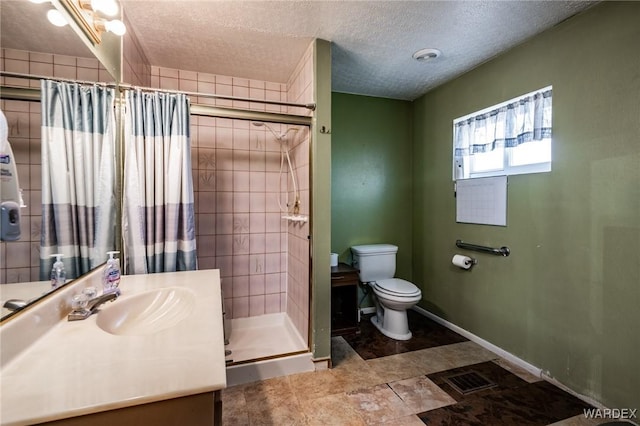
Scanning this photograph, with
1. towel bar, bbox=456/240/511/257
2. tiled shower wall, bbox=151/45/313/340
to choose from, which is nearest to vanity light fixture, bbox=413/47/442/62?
tiled shower wall, bbox=151/45/313/340

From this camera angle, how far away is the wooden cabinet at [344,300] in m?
2.45

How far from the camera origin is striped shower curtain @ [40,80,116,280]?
968 mm

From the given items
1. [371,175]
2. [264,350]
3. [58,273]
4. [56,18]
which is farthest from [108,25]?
[371,175]

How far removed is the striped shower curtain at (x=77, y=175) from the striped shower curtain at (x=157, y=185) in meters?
0.12

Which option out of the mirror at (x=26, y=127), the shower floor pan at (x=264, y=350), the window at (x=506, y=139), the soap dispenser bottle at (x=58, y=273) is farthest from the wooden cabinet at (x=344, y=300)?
the mirror at (x=26, y=127)

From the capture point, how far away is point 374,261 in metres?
2.78

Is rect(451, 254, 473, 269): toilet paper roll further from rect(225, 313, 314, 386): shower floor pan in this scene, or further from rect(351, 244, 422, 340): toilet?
Answer: rect(225, 313, 314, 386): shower floor pan

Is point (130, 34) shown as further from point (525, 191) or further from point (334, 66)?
point (525, 191)

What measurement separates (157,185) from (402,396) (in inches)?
78.1

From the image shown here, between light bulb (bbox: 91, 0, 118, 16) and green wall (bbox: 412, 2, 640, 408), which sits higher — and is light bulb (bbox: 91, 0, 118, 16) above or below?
above

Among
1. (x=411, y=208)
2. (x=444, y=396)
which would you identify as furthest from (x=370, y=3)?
(x=444, y=396)

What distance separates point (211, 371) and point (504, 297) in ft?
7.52

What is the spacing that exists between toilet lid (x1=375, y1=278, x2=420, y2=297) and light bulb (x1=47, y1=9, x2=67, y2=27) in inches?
99.8

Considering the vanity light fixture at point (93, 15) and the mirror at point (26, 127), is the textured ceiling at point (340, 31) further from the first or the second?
the mirror at point (26, 127)
